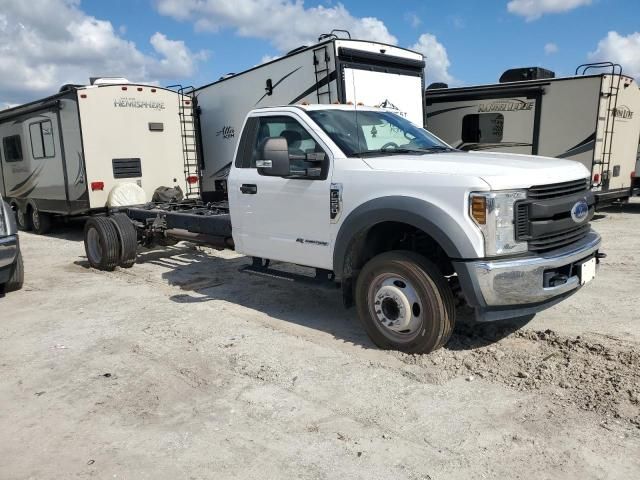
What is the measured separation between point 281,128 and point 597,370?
3.52 metres

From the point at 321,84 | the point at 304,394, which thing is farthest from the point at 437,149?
the point at 321,84

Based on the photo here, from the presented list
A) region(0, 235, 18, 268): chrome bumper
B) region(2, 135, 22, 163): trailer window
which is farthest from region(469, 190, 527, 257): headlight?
region(2, 135, 22, 163): trailer window

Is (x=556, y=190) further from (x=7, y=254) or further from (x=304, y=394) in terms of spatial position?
(x=7, y=254)

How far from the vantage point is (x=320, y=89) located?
9000mm

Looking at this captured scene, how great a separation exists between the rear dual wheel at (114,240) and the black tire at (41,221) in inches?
217

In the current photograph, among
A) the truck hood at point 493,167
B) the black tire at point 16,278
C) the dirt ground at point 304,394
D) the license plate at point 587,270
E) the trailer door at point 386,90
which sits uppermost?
the trailer door at point 386,90

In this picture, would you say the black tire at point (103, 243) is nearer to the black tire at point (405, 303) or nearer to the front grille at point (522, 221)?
the black tire at point (405, 303)

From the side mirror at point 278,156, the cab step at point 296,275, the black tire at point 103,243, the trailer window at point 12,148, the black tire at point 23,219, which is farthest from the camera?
the black tire at point 23,219

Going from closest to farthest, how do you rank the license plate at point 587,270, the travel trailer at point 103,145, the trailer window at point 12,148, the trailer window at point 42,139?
the license plate at point 587,270, the travel trailer at point 103,145, the trailer window at point 42,139, the trailer window at point 12,148

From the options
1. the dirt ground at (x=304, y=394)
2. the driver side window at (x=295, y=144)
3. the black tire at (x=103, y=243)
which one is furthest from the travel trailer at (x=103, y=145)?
the driver side window at (x=295, y=144)

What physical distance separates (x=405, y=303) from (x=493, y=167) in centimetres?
126

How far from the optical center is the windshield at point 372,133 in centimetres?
500

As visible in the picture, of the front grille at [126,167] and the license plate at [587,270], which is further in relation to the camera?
the front grille at [126,167]

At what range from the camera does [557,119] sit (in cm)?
1147
